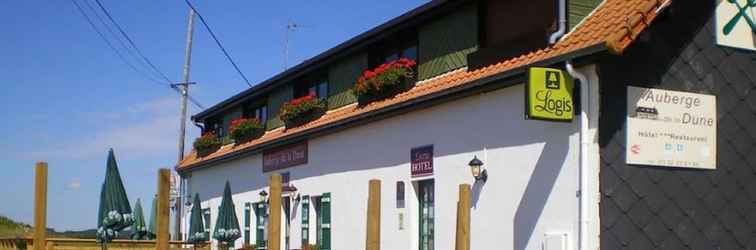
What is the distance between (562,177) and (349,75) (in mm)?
8519

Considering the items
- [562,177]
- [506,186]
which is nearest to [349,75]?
[506,186]

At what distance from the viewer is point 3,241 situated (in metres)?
16.3

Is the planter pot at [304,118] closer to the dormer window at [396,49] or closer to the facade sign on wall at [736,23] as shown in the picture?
the dormer window at [396,49]

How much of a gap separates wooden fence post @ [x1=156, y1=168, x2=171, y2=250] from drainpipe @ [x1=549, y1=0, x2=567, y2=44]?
5302 millimetres

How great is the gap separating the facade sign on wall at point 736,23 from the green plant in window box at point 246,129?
46.5ft

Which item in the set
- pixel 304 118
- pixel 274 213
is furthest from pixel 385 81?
pixel 274 213

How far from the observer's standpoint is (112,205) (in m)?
14.2

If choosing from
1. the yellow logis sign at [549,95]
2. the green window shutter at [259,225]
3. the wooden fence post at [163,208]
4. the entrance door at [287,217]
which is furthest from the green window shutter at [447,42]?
the green window shutter at [259,225]

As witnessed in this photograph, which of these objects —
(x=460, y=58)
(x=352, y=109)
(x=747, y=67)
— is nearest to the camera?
(x=747, y=67)

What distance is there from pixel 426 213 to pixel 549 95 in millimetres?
4698

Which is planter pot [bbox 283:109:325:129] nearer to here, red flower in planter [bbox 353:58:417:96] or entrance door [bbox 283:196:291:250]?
entrance door [bbox 283:196:291:250]

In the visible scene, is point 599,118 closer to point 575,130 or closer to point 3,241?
point 575,130

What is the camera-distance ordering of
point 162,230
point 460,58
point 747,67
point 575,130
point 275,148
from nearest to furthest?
point 162,230 < point 575,130 < point 747,67 < point 460,58 < point 275,148

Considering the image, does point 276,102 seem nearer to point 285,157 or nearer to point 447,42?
point 285,157
